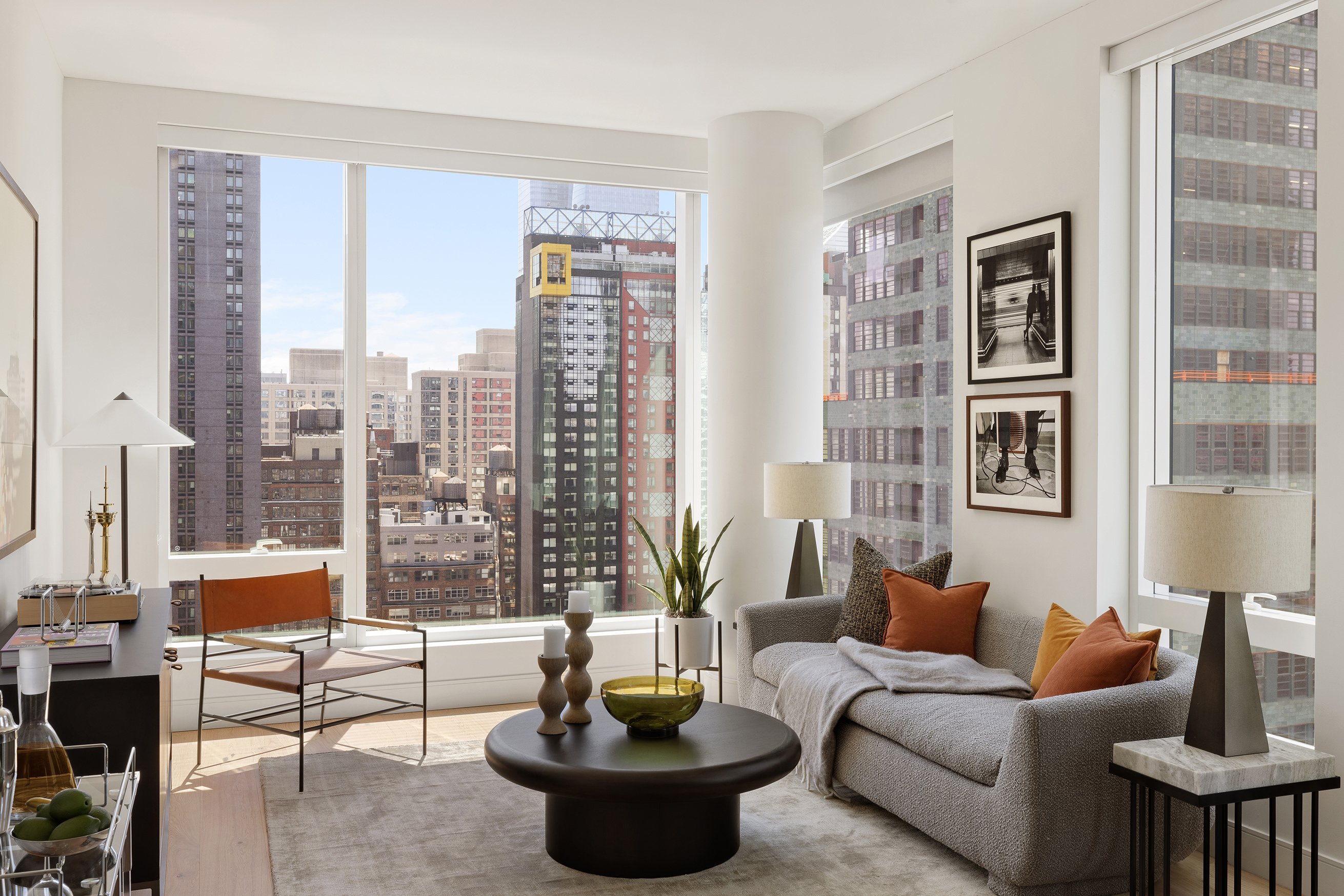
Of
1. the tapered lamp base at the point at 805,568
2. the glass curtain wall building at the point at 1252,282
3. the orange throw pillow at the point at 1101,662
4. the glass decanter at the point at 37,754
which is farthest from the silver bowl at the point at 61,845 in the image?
the tapered lamp base at the point at 805,568

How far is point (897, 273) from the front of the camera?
500 centimetres

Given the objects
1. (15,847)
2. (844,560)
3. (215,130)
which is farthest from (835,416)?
(15,847)

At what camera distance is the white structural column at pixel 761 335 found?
16.8 ft

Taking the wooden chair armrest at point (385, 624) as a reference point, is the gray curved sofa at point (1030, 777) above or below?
below

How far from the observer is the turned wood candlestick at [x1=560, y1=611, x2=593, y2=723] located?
10.8ft

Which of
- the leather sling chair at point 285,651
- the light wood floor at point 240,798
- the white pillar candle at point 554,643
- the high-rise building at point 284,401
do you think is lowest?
the light wood floor at point 240,798

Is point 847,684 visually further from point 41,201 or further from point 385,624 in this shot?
point 41,201

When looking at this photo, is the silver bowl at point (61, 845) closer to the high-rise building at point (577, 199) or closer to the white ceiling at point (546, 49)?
the white ceiling at point (546, 49)

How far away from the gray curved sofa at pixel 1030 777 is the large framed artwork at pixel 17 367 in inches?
111

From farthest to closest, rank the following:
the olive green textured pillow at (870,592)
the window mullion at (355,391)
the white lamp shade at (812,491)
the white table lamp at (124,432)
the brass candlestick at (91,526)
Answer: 1. the window mullion at (355,391)
2. the white lamp shade at (812,491)
3. the olive green textured pillow at (870,592)
4. the white table lamp at (124,432)
5. the brass candlestick at (91,526)

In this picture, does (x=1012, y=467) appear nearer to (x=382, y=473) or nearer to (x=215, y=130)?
(x=382, y=473)

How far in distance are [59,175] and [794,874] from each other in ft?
13.6

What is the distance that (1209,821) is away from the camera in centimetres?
254

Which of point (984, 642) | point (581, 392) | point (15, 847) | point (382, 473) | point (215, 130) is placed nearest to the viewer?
point (15, 847)
